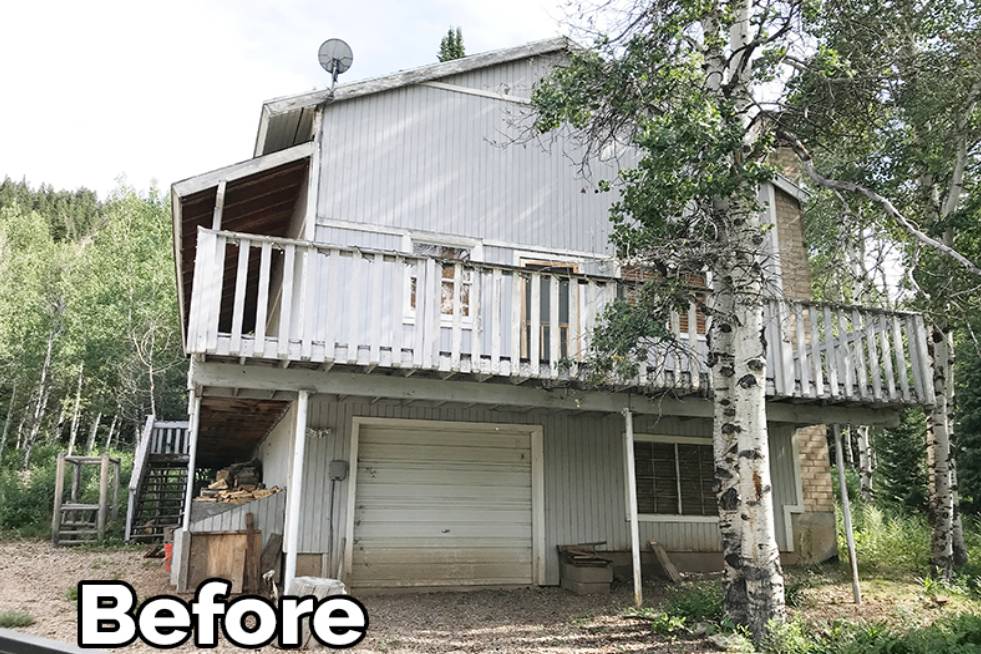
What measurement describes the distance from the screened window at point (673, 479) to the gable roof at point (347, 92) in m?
6.27

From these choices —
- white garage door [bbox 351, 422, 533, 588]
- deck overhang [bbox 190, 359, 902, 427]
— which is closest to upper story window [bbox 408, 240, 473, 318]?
deck overhang [bbox 190, 359, 902, 427]

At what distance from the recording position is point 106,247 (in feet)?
107

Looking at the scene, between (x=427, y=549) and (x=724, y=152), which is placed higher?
(x=724, y=152)

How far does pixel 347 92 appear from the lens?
10289 millimetres

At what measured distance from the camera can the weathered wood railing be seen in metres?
7.65

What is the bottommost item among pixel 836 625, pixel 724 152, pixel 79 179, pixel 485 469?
pixel 836 625

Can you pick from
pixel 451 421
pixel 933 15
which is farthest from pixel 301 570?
pixel 933 15

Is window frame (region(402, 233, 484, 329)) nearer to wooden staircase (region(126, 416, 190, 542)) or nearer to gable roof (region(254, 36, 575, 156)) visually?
gable roof (region(254, 36, 575, 156))

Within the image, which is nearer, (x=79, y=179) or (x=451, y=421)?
(x=451, y=421)

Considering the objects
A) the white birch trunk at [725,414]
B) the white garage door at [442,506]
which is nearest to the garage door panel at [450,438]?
the white garage door at [442,506]

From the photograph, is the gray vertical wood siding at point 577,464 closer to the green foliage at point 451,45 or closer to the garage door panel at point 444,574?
the garage door panel at point 444,574

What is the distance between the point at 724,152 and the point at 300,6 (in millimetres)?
5485

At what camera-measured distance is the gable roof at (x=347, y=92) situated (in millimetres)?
10031

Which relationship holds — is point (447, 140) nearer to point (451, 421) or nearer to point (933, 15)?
point (451, 421)
